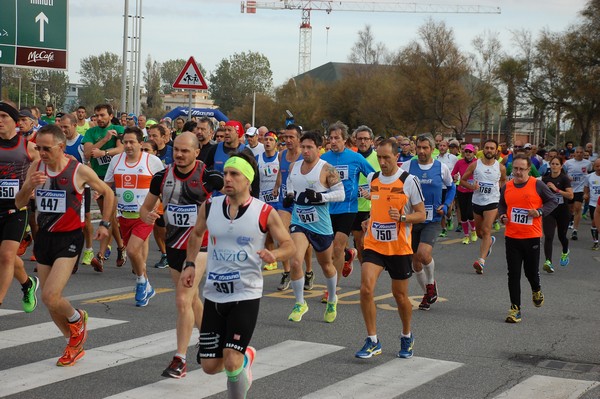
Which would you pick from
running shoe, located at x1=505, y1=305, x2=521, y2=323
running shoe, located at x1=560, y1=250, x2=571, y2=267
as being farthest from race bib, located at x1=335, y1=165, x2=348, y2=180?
running shoe, located at x1=560, y1=250, x2=571, y2=267

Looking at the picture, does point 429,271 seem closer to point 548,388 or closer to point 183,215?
point 548,388

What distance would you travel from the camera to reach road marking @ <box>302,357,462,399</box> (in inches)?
284

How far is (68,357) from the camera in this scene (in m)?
7.79

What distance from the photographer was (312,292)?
12.2m

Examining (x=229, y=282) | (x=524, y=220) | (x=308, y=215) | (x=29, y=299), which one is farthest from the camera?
(x=524, y=220)

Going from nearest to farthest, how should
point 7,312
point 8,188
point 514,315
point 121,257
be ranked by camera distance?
point 8,188 < point 7,312 < point 514,315 < point 121,257

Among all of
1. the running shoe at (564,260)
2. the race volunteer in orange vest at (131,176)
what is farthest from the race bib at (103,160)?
the running shoe at (564,260)

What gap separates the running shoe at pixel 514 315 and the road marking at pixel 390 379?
233cm

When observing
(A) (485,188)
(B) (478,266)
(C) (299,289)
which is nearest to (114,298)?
(C) (299,289)

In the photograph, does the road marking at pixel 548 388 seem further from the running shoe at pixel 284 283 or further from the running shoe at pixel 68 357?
the running shoe at pixel 284 283

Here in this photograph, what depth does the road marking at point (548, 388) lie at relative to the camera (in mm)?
7297

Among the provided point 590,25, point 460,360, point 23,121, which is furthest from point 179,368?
point 590,25

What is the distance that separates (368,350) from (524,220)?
3.54 meters

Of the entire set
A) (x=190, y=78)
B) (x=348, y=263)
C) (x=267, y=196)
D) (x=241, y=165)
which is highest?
(x=190, y=78)
